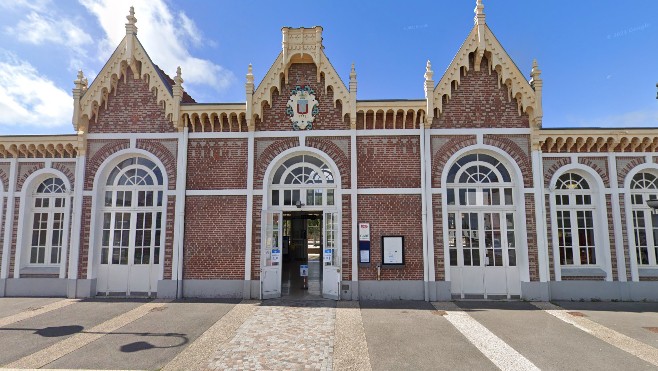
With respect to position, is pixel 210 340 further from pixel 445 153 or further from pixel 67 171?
pixel 67 171

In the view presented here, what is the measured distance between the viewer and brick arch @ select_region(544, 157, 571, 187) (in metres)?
11.8

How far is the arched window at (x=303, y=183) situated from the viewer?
11930 mm

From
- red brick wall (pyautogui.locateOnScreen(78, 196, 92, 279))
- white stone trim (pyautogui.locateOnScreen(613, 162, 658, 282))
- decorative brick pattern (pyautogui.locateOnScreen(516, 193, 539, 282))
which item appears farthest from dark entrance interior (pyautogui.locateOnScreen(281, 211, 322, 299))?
white stone trim (pyautogui.locateOnScreen(613, 162, 658, 282))

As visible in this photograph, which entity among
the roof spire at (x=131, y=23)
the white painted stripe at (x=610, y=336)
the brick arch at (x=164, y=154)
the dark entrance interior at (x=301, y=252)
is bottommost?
the white painted stripe at (x=610, y=336)

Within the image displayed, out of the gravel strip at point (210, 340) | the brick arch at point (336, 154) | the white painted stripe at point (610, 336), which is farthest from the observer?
the brick arch at point (336, 154)

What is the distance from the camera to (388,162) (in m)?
11.8

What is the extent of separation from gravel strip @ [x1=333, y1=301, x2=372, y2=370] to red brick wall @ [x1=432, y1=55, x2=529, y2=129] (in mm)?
6739

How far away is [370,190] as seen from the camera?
38.3 ft

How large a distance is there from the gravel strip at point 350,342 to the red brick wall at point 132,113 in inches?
335

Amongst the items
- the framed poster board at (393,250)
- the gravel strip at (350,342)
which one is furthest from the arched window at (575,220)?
the gravel strip at (350,342)

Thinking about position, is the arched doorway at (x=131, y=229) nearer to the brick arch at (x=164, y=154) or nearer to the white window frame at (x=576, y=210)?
the brick arch at (x=164, y=154)

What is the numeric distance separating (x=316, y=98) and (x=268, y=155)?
2578 millimetres

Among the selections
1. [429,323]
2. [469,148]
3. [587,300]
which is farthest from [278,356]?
[587,300]

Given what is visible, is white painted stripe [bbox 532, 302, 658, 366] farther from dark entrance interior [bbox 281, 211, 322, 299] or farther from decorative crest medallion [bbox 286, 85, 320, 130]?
decorative crest medallion [bbox 286, 85, 320, 130]
